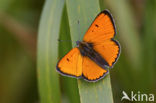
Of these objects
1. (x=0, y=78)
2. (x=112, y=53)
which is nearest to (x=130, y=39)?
(x=112, y=53)

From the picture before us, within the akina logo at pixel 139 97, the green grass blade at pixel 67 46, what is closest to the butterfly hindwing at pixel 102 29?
the green grass blade at pixel 67 46

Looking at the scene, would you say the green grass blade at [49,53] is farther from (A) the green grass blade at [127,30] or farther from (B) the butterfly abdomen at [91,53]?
(A) the green grass blade at [127,30]

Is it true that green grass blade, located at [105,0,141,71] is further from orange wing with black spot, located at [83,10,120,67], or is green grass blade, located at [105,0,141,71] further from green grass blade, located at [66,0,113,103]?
green grass blade, located at [66,0,113,103]

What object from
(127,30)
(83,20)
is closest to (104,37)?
(83,20)

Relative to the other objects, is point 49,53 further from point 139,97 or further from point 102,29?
point 139,97

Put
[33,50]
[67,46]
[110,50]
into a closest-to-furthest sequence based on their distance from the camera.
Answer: [110,50]
[67,46]
[33,50]

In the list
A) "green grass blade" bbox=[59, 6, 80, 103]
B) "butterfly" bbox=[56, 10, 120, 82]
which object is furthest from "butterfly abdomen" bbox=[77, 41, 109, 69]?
"green grass blade" bbox=[59, 6, 80, 103]
